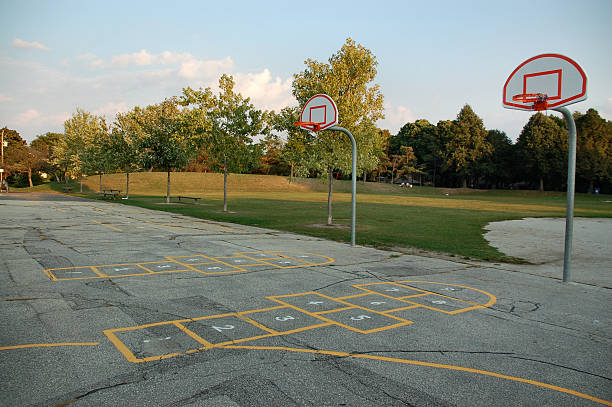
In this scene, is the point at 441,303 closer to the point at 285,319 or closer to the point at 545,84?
the point at 285,319

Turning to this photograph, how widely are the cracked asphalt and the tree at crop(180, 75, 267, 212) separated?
1699cm

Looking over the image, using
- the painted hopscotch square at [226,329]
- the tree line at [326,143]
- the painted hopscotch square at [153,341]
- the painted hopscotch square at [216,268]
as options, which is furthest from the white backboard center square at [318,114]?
the painted hopscotch square at [153,341]

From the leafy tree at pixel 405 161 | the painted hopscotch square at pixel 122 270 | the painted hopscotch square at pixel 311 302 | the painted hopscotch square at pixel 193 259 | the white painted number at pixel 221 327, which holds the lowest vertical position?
the painted hopscotch square at pixel 193 259

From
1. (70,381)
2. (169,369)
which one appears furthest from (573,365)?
(70,381)

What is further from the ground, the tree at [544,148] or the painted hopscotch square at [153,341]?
the tree at [544,148]

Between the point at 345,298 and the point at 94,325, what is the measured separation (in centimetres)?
408

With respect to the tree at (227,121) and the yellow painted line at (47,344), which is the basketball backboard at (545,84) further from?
the tree at (227,121)

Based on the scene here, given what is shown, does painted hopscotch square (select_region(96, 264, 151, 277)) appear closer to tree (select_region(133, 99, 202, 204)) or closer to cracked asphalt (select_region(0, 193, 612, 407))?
cracked asphalt (select_region(0, 193, 612, 407))

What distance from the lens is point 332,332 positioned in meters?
5.66

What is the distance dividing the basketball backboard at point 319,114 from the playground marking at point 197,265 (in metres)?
5.37

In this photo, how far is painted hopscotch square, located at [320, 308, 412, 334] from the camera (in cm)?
588

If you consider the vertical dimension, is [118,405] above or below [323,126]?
below

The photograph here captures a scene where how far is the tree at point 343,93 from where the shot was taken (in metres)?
19.6

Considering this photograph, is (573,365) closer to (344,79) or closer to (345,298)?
(345,298)
